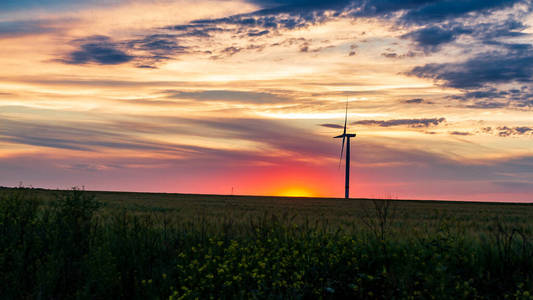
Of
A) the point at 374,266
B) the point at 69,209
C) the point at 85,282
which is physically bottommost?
the point at 85,282

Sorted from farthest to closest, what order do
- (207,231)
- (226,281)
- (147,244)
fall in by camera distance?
(207,231) < (147,244) < (226,281)

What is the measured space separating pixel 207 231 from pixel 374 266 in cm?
515

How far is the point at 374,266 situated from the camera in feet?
36.3

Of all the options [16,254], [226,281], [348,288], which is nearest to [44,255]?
[16,254]

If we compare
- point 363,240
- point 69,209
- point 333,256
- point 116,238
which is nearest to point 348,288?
point 333,256

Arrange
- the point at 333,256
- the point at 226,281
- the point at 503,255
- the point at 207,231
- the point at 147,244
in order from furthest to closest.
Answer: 1. the point at 207,231
2. the point at 147,244
3. the point at 503,255
4. the point at 333,256
5. the point at 226,281

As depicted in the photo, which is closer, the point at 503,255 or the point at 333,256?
the point at 333,256

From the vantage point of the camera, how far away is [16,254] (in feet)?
38.2

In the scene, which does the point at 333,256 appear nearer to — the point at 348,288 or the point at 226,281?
the point at 348,288

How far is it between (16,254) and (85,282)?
2.10 m

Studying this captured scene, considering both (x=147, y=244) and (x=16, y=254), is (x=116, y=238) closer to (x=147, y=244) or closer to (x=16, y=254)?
(x=147, y=244)

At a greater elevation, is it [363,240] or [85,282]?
[363,240]

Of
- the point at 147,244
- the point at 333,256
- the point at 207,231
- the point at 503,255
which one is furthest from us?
the point at 207,231

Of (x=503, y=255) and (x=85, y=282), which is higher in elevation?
(x=503, y=255)
